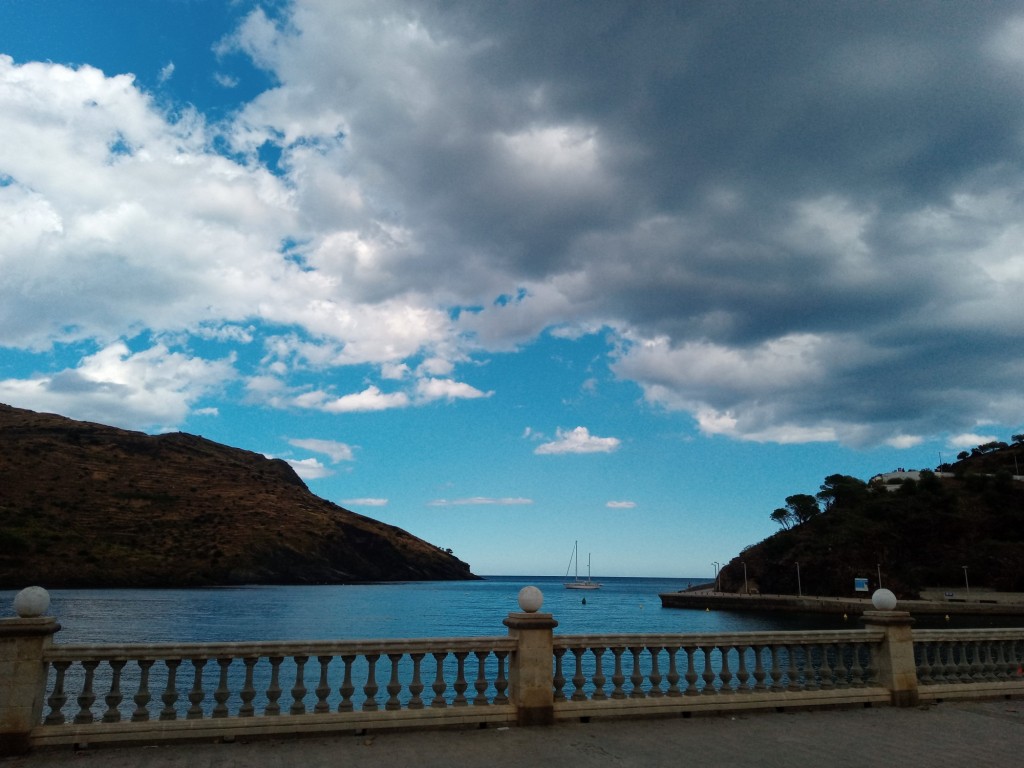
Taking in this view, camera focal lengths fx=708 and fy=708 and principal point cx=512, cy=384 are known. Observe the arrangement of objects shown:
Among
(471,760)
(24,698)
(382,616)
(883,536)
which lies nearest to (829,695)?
(471,760)

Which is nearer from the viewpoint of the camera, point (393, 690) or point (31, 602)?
point (31, 602)

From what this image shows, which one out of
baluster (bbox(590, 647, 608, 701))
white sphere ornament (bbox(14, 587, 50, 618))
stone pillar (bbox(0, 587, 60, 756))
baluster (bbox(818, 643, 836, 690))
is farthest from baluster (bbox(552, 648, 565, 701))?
white sphere ornament (bbox(14, 587, 50, 618))

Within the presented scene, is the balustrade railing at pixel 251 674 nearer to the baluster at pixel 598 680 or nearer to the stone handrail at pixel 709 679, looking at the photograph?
the stone handrail at pixel 709 679

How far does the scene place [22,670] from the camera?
7941mm

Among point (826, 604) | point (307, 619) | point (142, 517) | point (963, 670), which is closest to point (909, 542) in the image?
point (826, 604)

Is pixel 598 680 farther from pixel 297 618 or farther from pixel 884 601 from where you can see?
pixel 297 618

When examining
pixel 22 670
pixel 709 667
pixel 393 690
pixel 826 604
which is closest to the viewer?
pixel 22 670

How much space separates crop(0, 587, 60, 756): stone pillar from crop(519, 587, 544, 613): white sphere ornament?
18.2 feet

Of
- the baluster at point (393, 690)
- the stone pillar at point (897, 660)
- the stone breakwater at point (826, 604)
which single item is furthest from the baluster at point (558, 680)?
the stone breakwater at point (826, 604)

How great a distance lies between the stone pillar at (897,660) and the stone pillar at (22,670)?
11813 millimetres

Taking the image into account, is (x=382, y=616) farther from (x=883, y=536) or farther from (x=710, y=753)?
(x=710, y=753)

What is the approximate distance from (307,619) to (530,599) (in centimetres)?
8452

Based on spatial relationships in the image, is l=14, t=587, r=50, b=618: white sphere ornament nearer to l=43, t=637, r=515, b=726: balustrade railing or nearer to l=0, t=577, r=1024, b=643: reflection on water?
l=43, t=637, r=515, b=726: balustrade railing

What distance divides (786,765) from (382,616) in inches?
3663
